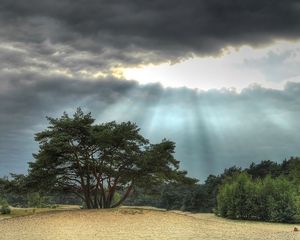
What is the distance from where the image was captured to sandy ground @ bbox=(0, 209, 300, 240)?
20688 millimetres

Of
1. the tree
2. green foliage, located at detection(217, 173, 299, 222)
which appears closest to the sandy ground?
the tree

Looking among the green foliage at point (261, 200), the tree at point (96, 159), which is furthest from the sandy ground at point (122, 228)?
the green foliage at point (261, 200)

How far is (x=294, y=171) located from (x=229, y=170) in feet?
85.2

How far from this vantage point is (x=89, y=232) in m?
21.7

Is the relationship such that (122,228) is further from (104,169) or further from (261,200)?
(261,200)

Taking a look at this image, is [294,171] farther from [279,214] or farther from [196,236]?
[196,236]

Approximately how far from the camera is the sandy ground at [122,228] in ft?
67.9

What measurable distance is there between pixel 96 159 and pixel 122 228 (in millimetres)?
9865

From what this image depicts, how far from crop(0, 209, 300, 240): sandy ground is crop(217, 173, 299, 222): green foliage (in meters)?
10.5

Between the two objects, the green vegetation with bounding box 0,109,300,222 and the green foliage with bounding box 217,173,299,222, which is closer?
the green vegetation with bounding box 0,109,300,222

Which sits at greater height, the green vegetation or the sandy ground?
the green vegetation

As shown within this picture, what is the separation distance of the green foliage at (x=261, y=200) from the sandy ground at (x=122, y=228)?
34.5 feet

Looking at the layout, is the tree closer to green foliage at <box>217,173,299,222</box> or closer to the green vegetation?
the green vegetation

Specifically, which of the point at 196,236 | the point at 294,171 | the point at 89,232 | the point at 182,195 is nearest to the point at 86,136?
the point at 89,232
